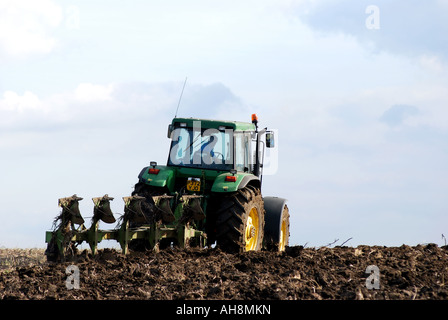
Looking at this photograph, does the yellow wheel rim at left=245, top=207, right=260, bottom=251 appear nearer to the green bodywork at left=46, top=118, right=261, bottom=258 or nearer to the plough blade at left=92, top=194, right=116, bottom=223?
the green bodywork at left=46, top=118, right=261, bottom=258

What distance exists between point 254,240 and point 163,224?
6.52 feet

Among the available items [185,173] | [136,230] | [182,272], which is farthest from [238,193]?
[182,272]

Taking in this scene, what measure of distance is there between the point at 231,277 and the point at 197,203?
2797mm

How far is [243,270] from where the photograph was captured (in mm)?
9500

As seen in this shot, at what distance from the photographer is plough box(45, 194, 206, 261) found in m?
10.4

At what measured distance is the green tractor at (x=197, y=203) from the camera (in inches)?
418

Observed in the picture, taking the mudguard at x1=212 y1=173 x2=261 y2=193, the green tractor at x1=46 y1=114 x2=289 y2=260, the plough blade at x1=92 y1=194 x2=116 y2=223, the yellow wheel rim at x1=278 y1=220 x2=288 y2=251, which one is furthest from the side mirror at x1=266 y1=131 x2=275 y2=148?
the plough blade at x1=92 y1=194 x2=116 y2=223

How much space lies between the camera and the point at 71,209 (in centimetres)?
1046

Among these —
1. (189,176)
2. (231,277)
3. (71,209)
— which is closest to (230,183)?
(189,176)

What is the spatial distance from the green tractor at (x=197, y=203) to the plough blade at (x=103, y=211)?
0.02m

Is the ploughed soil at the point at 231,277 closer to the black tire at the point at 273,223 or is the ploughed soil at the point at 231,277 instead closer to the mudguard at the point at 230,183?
the mudguard at the point at 230,183

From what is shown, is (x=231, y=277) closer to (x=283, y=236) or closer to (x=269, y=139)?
(x=269, y=139)

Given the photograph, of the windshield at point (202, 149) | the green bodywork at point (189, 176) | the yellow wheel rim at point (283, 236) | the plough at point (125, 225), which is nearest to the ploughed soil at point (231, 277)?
the plough at point (125, 225)

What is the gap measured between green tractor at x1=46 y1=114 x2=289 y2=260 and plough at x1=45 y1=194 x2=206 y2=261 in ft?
0.05
